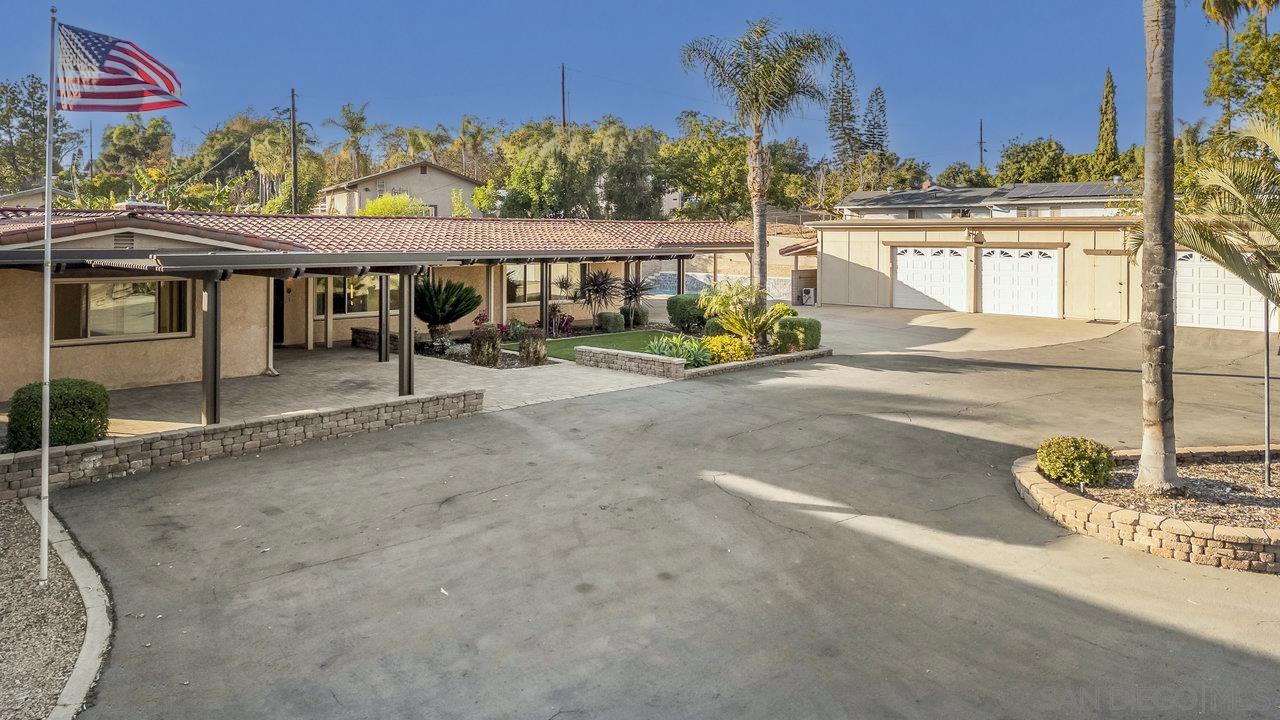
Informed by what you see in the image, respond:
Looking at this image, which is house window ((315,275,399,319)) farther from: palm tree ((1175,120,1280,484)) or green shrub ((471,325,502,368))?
palm tree ((1175,120,1280,484))

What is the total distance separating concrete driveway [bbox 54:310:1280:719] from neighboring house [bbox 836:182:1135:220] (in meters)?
34.3

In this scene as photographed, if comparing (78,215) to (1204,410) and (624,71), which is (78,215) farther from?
(624,71)

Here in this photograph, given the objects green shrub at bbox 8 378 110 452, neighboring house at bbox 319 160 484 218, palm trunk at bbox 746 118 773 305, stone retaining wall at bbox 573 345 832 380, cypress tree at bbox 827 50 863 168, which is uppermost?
cypress tree at bbox 827 50 863 168

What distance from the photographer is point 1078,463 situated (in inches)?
370

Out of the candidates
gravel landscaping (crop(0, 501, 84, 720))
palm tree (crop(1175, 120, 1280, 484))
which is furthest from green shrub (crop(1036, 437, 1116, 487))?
gravel landscaping (crop(0, 501, 84, 720))

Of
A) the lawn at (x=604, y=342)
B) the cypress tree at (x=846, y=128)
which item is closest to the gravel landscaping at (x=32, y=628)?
the lawn at (x=604, y=342)

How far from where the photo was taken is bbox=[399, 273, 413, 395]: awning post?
1377 centimetres

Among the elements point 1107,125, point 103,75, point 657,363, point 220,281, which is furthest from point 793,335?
point 1107,125

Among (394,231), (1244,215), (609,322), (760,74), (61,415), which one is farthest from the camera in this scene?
(609,322)

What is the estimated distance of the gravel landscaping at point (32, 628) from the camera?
550 cm

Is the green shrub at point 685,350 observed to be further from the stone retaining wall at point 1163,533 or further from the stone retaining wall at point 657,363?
the stone retaining wall at point 1163,533

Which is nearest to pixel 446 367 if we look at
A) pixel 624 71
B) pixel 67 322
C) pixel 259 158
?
pixel 67 322

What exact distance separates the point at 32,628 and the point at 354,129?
61195 mm

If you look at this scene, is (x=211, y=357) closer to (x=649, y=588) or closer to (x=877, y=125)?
(x=649, y=588)
